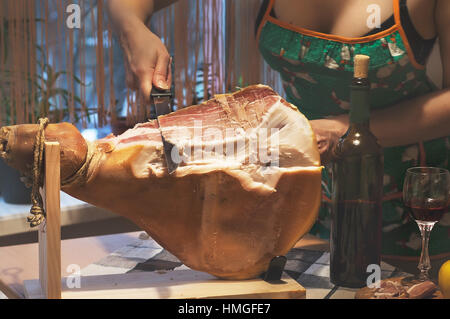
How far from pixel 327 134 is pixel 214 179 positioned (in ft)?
0.76

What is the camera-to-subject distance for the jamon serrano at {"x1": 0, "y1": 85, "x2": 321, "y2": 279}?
0.91m

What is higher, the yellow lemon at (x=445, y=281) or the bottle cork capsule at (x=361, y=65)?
the bottle cork capsule at (x=361, y=65)

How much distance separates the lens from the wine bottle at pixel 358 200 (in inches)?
37.5

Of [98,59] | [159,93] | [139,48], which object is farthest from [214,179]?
[98,59]

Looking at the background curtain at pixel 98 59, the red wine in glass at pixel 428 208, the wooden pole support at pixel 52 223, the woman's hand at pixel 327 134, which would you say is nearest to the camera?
the wooden pole support at pixel 52 223

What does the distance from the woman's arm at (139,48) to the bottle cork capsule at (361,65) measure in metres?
0.31

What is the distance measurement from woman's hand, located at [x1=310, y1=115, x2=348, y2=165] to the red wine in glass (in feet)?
0.50

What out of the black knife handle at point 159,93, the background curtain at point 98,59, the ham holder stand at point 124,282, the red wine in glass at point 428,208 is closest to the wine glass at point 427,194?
the red wine in glass at point 428,208

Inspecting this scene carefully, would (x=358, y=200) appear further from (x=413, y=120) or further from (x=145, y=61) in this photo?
(x=145, y=61)

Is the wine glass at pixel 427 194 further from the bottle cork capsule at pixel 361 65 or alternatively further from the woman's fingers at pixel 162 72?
the woman's fingers at pixel 162 72

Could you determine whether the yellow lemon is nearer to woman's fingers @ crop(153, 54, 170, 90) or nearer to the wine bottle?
the wine bottle
